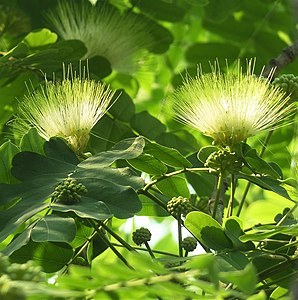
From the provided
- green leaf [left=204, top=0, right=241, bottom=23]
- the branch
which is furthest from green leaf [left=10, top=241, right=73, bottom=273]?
green leaf [left=204, top=0, right=241, bottom=23]

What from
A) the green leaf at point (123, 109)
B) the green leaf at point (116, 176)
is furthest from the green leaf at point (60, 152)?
the green leaf at point (123, 109)

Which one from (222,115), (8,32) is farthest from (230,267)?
(8,32)

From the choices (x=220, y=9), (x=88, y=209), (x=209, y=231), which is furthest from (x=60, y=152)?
(x=220, y=9)

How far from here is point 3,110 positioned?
2709mm

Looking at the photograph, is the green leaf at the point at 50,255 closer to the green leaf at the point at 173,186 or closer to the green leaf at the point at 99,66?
the green leaf at the point at 173,186

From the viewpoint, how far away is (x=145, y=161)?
6.95 ft

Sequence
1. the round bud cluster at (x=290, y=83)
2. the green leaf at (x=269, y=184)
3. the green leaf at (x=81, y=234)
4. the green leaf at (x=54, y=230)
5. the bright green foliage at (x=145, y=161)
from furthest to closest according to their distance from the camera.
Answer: the round bud cluster at (x=290, y=83)
the green leaf at (x=81, y=234)
the green leaf at (x=269, y=184)
the green leaf at (x=54, y=230)
the bright green foliage at (x=145, y=161)

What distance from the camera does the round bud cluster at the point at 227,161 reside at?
2.04 meters

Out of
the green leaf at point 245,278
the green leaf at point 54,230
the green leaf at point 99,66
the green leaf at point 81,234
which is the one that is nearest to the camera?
the green leaf at point 245,278

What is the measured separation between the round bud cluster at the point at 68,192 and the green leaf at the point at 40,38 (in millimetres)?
993

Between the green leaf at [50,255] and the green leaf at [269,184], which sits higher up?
the green leaf at [269,184]

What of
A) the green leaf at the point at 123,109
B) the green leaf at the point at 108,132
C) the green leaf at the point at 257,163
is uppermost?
the green leaf at the point at 123,109

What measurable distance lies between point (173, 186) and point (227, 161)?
23 centimetres

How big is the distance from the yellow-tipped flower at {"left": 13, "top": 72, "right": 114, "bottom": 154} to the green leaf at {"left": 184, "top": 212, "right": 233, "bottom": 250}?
1.35 feet
